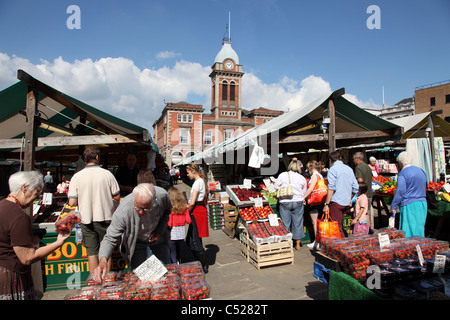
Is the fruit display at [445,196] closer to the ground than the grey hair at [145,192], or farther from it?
closer to the ground

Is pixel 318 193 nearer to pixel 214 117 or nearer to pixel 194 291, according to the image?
pixel 194 291

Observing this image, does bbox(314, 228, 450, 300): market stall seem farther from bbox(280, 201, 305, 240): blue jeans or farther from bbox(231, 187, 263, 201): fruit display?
bbox(231, 187, 263, 201): fruit display

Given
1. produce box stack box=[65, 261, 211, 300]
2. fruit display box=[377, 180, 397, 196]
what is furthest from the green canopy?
fruit display box=[377, 180, 397, 196]

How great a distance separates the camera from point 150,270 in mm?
2236

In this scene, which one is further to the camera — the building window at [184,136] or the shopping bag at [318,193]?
the building window at [184,136]

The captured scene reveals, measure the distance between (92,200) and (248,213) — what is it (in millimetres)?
3127

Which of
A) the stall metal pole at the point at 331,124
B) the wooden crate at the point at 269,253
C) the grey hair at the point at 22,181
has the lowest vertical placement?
the wooden crate at the point at 269,253

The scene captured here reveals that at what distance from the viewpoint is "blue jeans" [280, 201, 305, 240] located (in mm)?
5368

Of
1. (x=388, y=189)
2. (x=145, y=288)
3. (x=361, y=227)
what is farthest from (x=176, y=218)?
(x=388, y=189)

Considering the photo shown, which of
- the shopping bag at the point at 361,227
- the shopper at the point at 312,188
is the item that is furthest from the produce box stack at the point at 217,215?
the shopping bag at the point at 361,227

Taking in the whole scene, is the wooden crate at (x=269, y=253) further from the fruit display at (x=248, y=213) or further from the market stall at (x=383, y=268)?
the market stall at (x=383, y=268)

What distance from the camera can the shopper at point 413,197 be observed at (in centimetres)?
393

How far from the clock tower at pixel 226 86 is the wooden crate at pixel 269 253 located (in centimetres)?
4289
